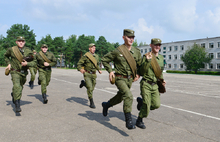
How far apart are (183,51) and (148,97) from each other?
66.0m

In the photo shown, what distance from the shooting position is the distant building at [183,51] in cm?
5528

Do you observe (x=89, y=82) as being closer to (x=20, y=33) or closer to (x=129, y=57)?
(x=129, y=57)

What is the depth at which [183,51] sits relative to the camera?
2554 inches

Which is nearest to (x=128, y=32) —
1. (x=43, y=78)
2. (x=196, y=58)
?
(x=43, y=78)

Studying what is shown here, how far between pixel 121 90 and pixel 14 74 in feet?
10.5

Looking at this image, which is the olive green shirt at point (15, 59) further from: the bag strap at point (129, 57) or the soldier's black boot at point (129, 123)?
the soldier's black boot at point (129, 123)

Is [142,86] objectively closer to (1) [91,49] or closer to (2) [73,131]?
(2) [73,131]

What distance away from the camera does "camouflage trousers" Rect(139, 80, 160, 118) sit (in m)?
3.88

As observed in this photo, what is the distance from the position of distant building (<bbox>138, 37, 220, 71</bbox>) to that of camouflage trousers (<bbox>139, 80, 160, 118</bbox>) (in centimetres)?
5792

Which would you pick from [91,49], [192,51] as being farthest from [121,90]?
[192,51]

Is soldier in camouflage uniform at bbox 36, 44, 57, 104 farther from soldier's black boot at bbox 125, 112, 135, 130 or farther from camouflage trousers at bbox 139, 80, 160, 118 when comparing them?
camouflage trousers at bbox 139, 80, 160, 118

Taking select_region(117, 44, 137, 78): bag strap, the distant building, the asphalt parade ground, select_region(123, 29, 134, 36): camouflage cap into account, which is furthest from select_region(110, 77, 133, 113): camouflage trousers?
the distant building

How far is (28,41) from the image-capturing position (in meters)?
83.2

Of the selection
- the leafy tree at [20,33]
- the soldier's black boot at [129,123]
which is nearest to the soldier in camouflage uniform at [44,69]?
the soldier's black boot at [129,123]
